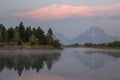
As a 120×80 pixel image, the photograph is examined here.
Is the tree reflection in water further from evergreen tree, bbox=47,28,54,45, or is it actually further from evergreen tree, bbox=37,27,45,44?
evergreen tree, bbox=47,28,54,45

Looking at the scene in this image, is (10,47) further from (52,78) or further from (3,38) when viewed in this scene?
(52,78)

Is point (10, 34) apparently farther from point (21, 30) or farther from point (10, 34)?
point (21, 30)

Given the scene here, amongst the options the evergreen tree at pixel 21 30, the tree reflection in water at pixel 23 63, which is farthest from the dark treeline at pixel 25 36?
the tree reflection in water at pixel 23 63

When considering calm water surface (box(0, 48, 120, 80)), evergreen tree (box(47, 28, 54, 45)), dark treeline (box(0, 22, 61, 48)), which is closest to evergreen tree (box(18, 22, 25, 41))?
dark treeline (box(0, 22, 61, 48))

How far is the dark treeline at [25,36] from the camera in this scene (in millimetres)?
153875

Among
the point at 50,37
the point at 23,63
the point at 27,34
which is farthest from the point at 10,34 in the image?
the point at 23,63

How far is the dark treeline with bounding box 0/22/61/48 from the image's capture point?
15388 centimetres

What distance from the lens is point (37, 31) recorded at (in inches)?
6870

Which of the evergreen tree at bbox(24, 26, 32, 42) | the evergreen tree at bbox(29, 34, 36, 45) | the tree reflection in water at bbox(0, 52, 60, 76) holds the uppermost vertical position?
the evergreen tree at bbox(24, 26, 32, 42)

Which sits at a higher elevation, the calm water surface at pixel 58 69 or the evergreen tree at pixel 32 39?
the evergreen tree at pixel 32 39

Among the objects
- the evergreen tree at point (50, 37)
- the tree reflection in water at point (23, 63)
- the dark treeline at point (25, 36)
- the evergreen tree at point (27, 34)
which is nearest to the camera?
the tree reflection in water at point (23, 63)

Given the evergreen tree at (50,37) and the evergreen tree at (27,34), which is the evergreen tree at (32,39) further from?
the evergreen tree at (50,37)

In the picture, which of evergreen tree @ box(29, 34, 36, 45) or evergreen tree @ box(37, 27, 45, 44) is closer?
evergreen tree @ box(29, 34, 36, 45)

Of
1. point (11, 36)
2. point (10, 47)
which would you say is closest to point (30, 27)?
point (11, 36)
